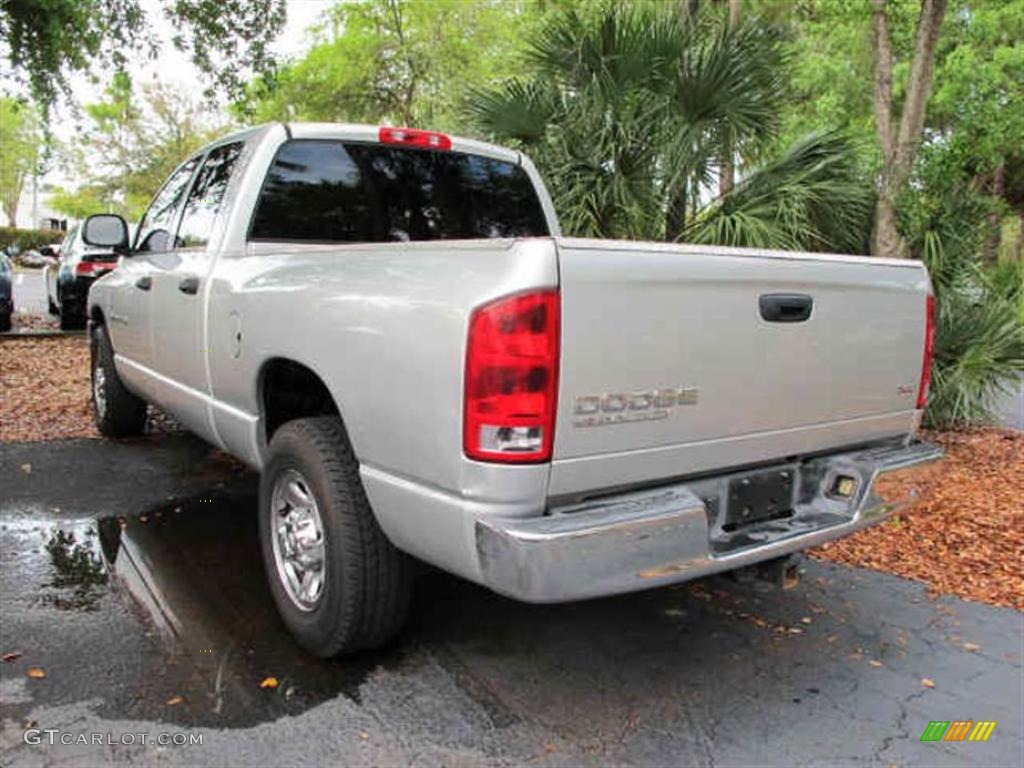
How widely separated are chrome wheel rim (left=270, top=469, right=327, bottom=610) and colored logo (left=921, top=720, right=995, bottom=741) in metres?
2.12

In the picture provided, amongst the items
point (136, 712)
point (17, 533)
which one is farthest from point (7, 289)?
point (136, 712)

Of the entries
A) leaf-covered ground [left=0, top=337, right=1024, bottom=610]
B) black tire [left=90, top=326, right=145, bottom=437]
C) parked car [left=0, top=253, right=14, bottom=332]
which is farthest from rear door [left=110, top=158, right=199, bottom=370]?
parked car [left=0, top=253, right=14, bottom=332]

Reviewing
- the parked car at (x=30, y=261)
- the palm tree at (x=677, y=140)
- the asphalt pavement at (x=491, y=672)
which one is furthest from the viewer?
the parked car at (x=30, y=261)

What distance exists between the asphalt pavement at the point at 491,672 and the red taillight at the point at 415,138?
2.11m

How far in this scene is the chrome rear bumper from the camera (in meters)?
2.28

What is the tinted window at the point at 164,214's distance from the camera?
481 centimetres

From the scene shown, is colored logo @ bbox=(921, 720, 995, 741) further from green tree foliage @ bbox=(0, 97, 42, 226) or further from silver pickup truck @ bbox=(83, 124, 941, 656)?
green tree foliage @ bbox=(0, 97, 42, 226)

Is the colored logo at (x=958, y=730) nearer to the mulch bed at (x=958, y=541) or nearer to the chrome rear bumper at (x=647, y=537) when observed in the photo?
the chrome rear bumper at (x=647, y=537)

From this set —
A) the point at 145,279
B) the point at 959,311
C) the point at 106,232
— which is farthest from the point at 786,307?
the point at 959,311

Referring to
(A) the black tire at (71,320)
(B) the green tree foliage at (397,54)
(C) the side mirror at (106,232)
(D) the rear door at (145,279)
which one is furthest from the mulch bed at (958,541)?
(B) the green tree foliage at (397,54)

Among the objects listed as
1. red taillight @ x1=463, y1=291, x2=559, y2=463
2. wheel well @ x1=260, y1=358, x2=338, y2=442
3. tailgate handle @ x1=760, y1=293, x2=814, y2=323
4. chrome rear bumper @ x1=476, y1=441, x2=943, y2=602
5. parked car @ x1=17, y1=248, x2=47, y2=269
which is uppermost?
tailgate handle @ x1=760, y1=293, x2=814, y2=323

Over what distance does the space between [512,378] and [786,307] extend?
1074 millimetres

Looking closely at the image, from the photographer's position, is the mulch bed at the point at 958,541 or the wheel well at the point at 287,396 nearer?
the wheel well at the point at 287,396

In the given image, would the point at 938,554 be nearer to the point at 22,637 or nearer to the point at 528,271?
the point at 528,271
